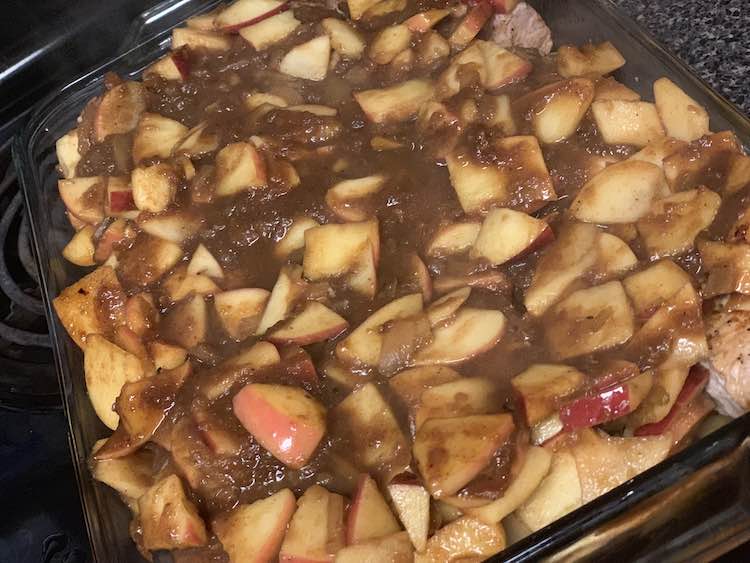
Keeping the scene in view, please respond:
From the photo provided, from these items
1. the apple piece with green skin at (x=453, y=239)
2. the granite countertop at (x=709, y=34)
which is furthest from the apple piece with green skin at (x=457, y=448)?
Answer: the granite countertop at (x=709, y=34)

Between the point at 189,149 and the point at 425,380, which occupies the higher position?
the point at 189,149

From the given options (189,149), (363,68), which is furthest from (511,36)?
(189,149)

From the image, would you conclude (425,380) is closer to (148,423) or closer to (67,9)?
(148,423)

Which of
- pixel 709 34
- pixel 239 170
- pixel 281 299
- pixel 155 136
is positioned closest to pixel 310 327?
pixel 281 299

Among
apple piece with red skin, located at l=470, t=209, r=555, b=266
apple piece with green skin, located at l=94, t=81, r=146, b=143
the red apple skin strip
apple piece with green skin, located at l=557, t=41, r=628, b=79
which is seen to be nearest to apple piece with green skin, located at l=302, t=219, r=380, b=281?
apple piece with red skin, located at l=470, t=209, r=555, b=266

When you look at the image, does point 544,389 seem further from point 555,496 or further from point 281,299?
point 281,299

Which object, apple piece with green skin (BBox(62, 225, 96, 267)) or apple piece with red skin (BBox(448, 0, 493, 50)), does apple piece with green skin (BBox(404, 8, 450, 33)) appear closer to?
apple piece with red skin (BBox(448, 0, 493, 50))
